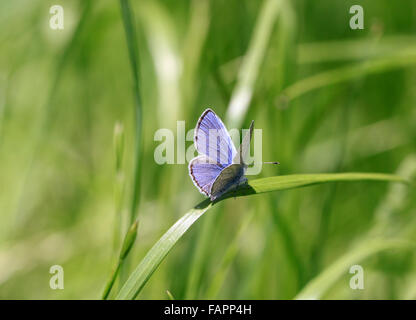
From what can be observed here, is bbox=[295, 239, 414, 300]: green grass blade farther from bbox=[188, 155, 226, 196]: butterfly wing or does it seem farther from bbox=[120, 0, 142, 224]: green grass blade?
bbox=[120, 0, 142, 224]: green grass blade

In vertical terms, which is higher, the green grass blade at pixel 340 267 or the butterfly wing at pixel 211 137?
the butterfly wing at pixel 211 137

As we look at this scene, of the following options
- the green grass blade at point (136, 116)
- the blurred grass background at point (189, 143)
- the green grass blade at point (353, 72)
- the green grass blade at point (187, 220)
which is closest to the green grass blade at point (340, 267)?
the blurred grass background at point (189, 143)

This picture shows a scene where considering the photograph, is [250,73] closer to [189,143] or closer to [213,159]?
[189,143]

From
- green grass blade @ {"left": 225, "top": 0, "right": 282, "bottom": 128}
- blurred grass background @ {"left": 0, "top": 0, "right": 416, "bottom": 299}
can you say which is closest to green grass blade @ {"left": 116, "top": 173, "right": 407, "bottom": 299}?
blurred grass background @ {"left": 0, "top": 0, "right": 416, "bottom": 299}

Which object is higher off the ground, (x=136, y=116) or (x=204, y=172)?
(x=136, y=116)

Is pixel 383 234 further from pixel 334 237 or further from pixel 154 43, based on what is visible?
pixel 154 43

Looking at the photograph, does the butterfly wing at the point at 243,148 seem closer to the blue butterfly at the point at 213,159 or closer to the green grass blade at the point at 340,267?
the blue butterfly at the point at 213,159

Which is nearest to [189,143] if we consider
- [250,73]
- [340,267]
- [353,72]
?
[250,73]
